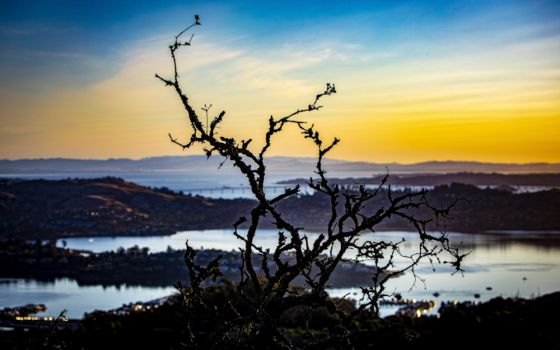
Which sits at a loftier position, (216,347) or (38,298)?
(216,347)

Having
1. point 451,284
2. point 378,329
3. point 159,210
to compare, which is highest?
point 378,329

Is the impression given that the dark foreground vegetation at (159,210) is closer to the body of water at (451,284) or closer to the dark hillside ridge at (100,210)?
the dark hillside ridge at (100,210)

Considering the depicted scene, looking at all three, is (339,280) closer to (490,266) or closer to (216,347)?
(490,266)

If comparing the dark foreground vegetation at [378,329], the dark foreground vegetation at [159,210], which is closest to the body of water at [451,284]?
the dark foreground vegetation at [159,210]

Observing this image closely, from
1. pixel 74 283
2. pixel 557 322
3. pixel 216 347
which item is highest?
pixel 216 347

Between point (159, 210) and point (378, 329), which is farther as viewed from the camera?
point (159, 210)

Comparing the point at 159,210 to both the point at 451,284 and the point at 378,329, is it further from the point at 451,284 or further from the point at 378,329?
the point at 378,329

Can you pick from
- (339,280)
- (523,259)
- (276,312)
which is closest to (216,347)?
(276,312)

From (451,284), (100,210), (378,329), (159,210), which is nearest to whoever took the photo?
(378,329)

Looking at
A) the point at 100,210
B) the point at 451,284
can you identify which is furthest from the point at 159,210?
the point at 451,284
